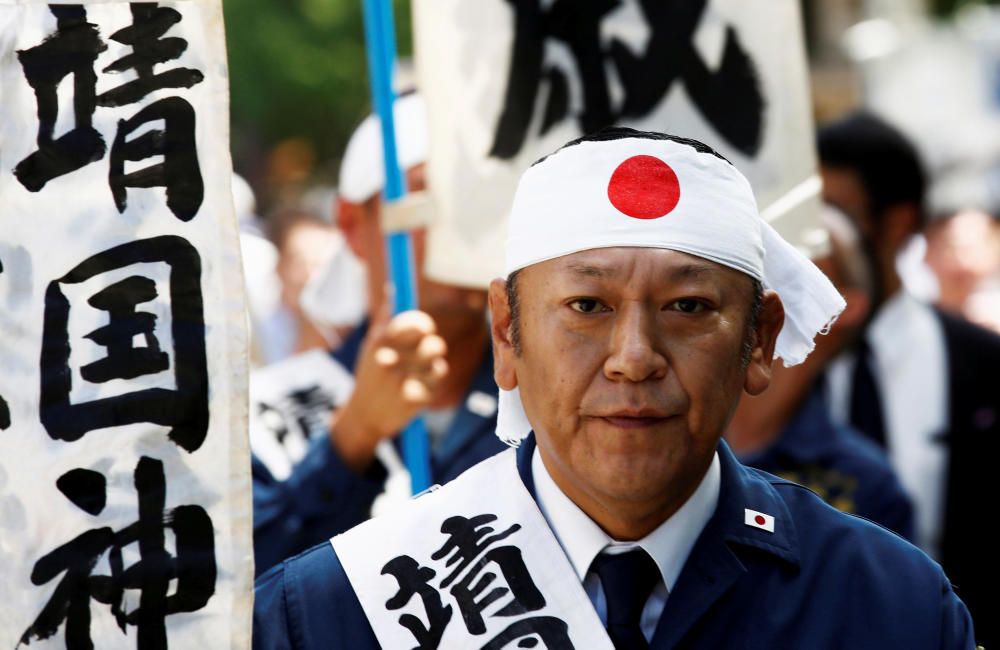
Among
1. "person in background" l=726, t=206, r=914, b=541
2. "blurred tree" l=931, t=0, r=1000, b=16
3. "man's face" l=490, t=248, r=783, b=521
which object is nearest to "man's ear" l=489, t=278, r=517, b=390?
Answer: "man's face" l=490, t=248, r=783, b=521

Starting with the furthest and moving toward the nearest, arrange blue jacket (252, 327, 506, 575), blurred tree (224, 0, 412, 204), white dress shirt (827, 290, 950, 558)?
blurred tree (224, 0, 412, 204)
white dress shirt (827, 290, 950, 558)
blue jacket (252, 327, 506, 575)

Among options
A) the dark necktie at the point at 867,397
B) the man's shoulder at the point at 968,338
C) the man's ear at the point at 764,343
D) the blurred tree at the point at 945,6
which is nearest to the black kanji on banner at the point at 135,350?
the man's ear at the point at 764,343

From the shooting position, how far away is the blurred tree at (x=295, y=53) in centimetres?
1889

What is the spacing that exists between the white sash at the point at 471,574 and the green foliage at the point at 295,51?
53.9ft

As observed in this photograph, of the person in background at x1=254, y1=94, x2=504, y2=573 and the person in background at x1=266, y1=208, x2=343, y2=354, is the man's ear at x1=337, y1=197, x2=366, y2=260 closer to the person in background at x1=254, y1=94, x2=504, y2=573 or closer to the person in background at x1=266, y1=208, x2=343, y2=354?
the person in background at x1=254, y1=94, x2=504, y2=573

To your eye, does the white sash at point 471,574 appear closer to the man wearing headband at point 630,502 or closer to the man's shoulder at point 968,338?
the man wearing headband at point 630,502

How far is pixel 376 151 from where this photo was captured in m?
4.39

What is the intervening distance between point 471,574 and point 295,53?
1731 cm

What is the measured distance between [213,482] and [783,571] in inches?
32.9

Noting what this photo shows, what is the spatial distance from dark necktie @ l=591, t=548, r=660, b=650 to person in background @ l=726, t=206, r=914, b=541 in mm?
1759

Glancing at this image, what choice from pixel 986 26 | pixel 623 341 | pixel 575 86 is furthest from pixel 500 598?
pixel 986 26

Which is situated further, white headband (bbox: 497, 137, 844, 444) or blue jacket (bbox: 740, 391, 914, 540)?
blue jacket (bbox: 740, 391, 914, 540)

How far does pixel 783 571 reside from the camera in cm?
228

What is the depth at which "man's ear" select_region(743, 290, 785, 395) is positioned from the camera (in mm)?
2309
